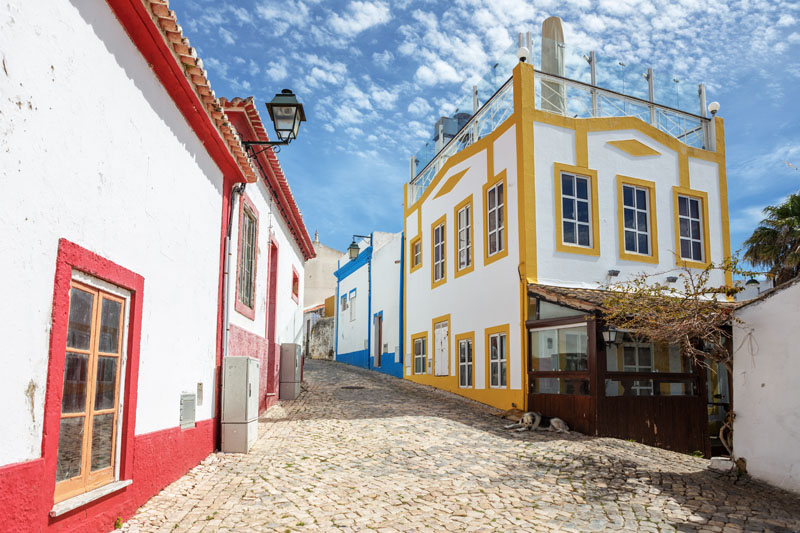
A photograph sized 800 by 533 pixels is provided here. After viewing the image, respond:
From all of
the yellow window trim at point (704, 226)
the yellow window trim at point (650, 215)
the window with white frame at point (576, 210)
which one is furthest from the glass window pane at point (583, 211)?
the yellow window trim at point (704, 226)

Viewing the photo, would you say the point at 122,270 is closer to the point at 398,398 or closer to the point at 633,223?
the point at 398,398

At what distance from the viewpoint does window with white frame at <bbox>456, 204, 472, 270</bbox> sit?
49.2 ft

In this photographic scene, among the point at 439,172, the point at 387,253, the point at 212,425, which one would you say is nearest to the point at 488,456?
the point at 212,425

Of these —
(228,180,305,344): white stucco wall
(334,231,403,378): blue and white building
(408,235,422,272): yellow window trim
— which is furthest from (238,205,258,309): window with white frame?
(334,231,403,378): blue and white building

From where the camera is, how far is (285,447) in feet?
28.7

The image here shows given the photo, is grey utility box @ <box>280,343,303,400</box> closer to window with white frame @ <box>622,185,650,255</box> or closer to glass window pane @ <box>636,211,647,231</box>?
window with white frame @ <box>622,185,650,255</box>

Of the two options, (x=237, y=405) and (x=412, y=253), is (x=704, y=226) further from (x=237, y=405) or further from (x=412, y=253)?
(x=237, y=405)

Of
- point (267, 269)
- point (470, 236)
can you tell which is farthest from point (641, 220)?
point (267, 269)

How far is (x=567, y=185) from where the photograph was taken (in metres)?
13.0

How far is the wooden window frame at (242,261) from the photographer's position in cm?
917

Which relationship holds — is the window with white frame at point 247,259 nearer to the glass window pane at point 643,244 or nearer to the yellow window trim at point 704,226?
the glass window pane at point 643,244

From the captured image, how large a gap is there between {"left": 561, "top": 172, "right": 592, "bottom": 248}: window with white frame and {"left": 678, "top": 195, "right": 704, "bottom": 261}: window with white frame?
97.2 inches

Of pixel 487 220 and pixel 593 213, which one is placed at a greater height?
pixel 487 220

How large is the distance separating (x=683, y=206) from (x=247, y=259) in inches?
377
